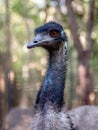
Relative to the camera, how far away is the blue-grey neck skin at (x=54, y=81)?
4.88 m

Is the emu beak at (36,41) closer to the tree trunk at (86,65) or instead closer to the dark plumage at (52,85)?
the dark plumage at (52,85)

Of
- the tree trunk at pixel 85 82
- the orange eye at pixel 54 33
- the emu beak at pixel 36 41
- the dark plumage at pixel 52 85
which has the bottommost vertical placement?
the tree trunk at pixel 85 82

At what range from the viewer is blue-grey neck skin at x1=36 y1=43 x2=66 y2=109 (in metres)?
4.88

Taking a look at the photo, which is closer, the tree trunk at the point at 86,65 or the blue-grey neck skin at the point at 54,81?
the blue-grey neck skin at the point at 54,81

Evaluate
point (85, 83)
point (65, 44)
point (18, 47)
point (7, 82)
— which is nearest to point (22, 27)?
point (18, 47)

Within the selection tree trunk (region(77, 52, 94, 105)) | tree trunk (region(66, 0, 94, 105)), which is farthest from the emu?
tree trunk (region(77, 52, 94, 105))

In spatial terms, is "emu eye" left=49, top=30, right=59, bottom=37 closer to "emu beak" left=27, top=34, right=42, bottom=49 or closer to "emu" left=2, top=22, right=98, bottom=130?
"emu" left=2, top=22, right=98, bottom=130

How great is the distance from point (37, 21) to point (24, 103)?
4885 millimetres

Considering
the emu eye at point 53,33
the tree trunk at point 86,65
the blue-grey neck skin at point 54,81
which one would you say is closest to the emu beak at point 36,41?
the emu eye at point 53,33

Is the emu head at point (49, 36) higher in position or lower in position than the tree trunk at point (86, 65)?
higher

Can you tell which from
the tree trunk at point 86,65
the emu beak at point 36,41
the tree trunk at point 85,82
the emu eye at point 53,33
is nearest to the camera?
the emu beak at point 36,41

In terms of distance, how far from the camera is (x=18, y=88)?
17.1m

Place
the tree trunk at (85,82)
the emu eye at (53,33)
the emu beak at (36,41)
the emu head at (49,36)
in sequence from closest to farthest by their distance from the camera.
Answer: the emu beak at (36,41), the emu head at (49,36), the emu eye at (53,33), the tree trunk at (85,82)

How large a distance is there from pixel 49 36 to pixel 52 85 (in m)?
0.49
